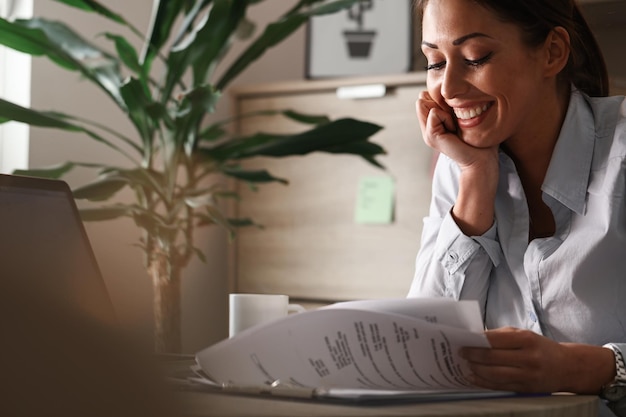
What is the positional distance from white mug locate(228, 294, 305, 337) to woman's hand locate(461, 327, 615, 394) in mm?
336

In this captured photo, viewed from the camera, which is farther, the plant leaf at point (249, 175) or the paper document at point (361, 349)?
the plant leaf at point (249, 175)

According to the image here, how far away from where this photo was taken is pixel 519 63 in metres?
1.18

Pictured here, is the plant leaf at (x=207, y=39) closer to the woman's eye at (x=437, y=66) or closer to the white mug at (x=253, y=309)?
the woman's eye at (x=437, y=66)

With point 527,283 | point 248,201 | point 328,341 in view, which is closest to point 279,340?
point 328,341

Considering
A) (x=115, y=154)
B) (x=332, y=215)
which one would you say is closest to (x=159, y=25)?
(x=115, y=154)

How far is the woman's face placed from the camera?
3.78ft

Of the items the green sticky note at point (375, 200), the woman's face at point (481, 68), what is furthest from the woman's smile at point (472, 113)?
the green sticky note at point (375, 200)

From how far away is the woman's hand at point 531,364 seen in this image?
0.66m

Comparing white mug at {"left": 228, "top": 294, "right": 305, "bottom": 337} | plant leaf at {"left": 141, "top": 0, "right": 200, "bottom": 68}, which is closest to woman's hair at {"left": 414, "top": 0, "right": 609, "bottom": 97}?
white mug at {"left": 228, "top": 294, "right": 305, "bottom": 337}

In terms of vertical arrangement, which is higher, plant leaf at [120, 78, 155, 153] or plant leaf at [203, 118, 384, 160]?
plant leaf at [120, 78, 155, 153]

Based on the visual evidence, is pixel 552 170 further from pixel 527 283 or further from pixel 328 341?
pixel 328 341

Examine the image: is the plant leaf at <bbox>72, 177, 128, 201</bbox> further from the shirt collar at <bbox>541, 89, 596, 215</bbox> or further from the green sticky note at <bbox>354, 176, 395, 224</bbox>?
the shirt collar at <bbox>541, 89, 596, 215</bbox>

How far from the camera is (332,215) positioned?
2.45 m

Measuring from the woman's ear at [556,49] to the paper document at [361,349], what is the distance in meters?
0.69
